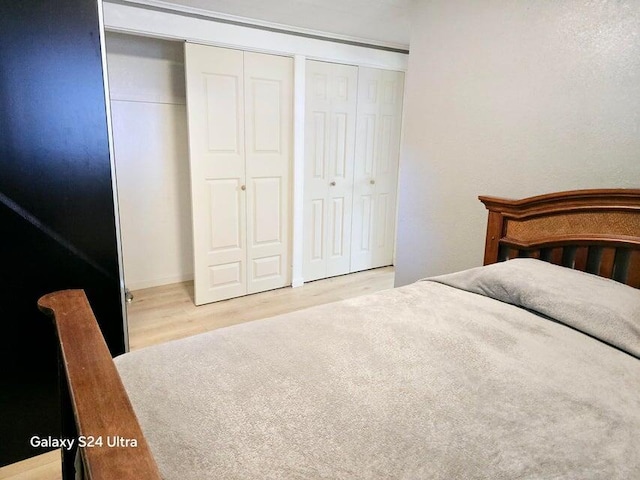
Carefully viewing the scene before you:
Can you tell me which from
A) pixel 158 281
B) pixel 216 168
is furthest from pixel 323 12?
pixel 158 281

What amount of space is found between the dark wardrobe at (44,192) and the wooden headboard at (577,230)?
5.97 ft

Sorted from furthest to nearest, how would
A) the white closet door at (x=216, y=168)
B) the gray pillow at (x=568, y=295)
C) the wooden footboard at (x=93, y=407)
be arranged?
the white closet door at (x=216, y=168) < the gray pillow at (x=568, y=295) < the wooden footboard at (x=93, y=407)

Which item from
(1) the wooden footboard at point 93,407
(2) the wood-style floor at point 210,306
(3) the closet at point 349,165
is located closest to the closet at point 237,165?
(2) the wood-style floor at point 210,306

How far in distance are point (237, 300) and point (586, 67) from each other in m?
2.77

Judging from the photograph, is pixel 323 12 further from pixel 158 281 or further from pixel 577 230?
pixel 158 281

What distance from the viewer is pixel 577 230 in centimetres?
169

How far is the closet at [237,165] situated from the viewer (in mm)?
3016

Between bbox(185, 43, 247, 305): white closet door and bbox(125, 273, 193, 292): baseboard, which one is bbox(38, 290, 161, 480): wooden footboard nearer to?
bbox(185, 43, 247, 305): white closet door

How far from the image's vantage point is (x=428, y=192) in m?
2.49

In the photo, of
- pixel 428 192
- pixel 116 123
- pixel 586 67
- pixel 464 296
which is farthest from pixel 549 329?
pixel 116 123

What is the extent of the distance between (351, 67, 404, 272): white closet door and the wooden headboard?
1995mm

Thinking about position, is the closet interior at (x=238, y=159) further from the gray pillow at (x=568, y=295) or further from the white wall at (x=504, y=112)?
the gray pillow at (x=568, y=295)

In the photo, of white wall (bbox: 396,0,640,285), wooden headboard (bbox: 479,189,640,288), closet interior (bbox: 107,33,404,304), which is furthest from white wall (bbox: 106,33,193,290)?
wooden headboard (bbox: 479,189,640,288)

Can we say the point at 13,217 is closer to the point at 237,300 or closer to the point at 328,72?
the point at 237,300
